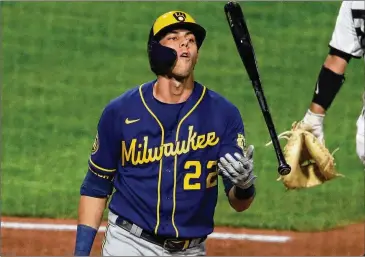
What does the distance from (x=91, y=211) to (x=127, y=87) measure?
303 inches

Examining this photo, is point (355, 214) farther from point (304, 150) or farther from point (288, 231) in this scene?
point (304, 150)

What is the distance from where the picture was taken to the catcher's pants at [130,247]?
600 centimetres

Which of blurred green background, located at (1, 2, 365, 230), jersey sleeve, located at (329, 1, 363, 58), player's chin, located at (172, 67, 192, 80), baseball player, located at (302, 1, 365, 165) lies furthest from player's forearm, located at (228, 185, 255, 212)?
blurred green background, located at (1, 2, 365, 230)

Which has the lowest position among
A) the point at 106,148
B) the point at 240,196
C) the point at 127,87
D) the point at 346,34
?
the point at 127,87

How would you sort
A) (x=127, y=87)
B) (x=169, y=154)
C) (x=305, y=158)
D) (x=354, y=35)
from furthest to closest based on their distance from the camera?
(x=127, y=87) → (x=305, y=158) → (x=354, y=35) → (x=169, y=154)

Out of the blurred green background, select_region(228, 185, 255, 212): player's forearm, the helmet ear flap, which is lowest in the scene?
the blurred green background

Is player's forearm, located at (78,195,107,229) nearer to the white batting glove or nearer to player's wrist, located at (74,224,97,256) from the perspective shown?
player's wrist, located at (74,224,97,256)

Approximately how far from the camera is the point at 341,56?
292 inches

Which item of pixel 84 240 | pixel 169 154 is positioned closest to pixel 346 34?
pixel 169 154

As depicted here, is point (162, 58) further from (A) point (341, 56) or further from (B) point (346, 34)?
(A) point (341, 56)

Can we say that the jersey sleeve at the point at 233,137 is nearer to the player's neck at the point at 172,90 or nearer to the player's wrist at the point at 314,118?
the player's neck at the point at 172,90

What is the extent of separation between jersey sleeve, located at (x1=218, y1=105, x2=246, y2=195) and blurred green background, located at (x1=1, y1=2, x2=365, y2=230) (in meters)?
4.24

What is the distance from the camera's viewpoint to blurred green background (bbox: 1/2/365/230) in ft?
35.8

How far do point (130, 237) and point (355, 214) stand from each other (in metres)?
4.95
